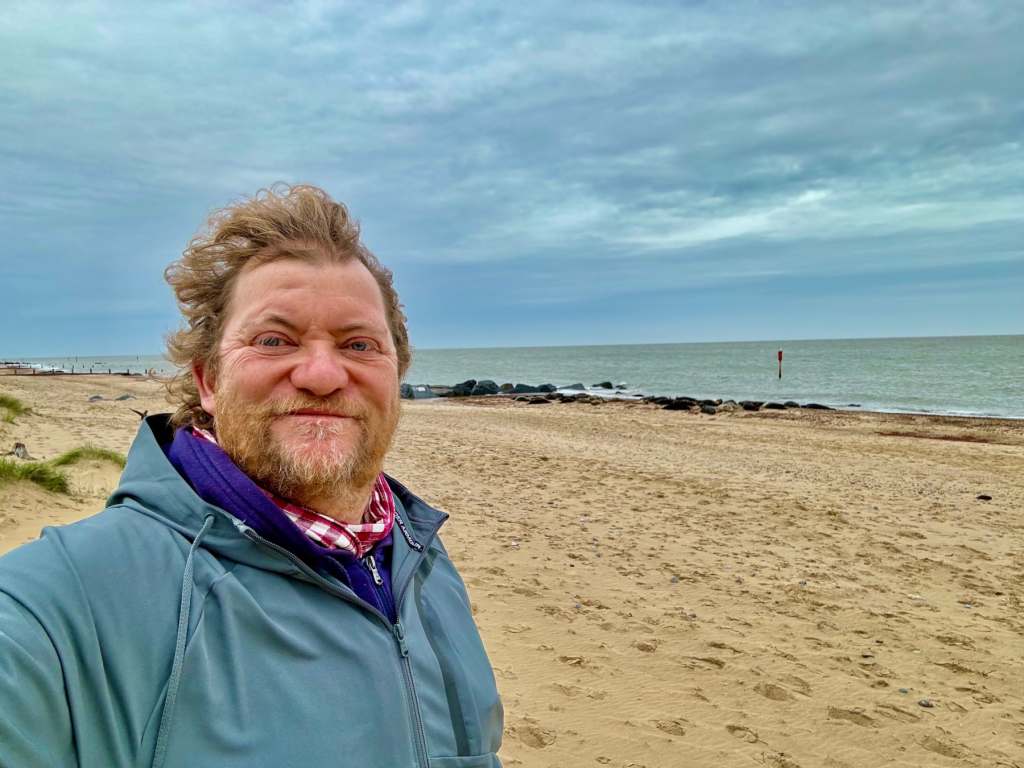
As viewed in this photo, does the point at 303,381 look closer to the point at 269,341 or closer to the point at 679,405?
the point at 269,341

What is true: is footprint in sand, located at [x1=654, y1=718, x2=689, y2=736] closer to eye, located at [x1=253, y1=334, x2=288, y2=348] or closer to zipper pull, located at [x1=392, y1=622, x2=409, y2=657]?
zipper pull, located at [x1=392, y1=622, x2=409, y2=657]

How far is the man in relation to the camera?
1.18 metres

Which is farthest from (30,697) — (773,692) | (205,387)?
(773,692)

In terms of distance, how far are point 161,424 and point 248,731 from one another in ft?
3.28

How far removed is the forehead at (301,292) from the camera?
1897 mm

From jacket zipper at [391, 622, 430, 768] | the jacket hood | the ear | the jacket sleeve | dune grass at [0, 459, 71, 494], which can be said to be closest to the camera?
the jacket sleeve

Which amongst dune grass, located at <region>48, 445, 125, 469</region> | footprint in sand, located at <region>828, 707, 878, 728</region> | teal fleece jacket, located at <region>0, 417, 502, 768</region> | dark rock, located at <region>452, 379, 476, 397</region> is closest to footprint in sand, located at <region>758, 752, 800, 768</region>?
footprint in sand, located at <region>828, 707, 878, 728</region>

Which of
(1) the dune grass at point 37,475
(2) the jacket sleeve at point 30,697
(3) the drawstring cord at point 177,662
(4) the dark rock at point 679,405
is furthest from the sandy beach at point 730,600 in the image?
(4) the dark rock at point 679,405

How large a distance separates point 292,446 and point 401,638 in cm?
60

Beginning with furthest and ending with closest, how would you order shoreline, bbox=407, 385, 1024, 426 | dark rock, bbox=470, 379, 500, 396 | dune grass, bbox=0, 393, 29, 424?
1. dark rock, bbox=470, 379, 500, 396
2. shoreline, bbox=407, 385, 1024, 426
3. dune grass, bbox=0, 393, 29, 424

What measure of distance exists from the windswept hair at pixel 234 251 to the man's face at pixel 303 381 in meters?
0.05

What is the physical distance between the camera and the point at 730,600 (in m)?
6.16

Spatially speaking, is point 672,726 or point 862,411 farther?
point 862,411

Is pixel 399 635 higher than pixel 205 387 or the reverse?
the reverse
